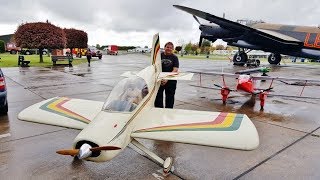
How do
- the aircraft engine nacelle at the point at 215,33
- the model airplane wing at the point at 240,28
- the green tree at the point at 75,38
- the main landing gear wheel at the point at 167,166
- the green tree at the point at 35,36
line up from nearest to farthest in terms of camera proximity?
the main landing gear wheel at the point at 167,166
the model airplane wing at the point at 240,28
the aircraft engine nacelle at the point at 215,33
the green tree at the point at 35,36
the green tree at the point at 75,38

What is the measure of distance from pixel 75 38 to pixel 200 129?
45.0 meters

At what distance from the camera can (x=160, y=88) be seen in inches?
252

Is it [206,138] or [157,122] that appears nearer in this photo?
[206,138]

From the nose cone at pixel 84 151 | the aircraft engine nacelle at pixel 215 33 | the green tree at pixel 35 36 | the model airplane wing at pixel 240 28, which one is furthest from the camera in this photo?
the green tree at pixel 35 36

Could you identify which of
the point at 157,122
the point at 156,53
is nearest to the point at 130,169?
the point at 157,122

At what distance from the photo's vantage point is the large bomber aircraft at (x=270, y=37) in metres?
21.8

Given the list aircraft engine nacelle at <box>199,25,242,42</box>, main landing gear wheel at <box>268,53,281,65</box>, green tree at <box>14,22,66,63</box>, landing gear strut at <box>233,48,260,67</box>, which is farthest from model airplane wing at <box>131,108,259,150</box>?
main landing gear wheel at <box>268,53,281,65</box>

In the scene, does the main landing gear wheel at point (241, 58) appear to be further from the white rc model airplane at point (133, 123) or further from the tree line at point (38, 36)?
the white rc model airplane at point (133, 123)

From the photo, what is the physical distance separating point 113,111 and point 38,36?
26.7m

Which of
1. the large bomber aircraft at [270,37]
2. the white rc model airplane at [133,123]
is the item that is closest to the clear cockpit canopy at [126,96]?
the white rc model airplane at [133,123]

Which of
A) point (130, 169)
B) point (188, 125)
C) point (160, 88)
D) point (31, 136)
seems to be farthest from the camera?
point (160, 88)

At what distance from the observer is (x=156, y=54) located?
21.3ft

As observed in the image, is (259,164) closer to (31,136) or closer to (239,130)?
(239,130)

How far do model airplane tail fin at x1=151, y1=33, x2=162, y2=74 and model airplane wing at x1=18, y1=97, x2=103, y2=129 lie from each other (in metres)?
1.97
